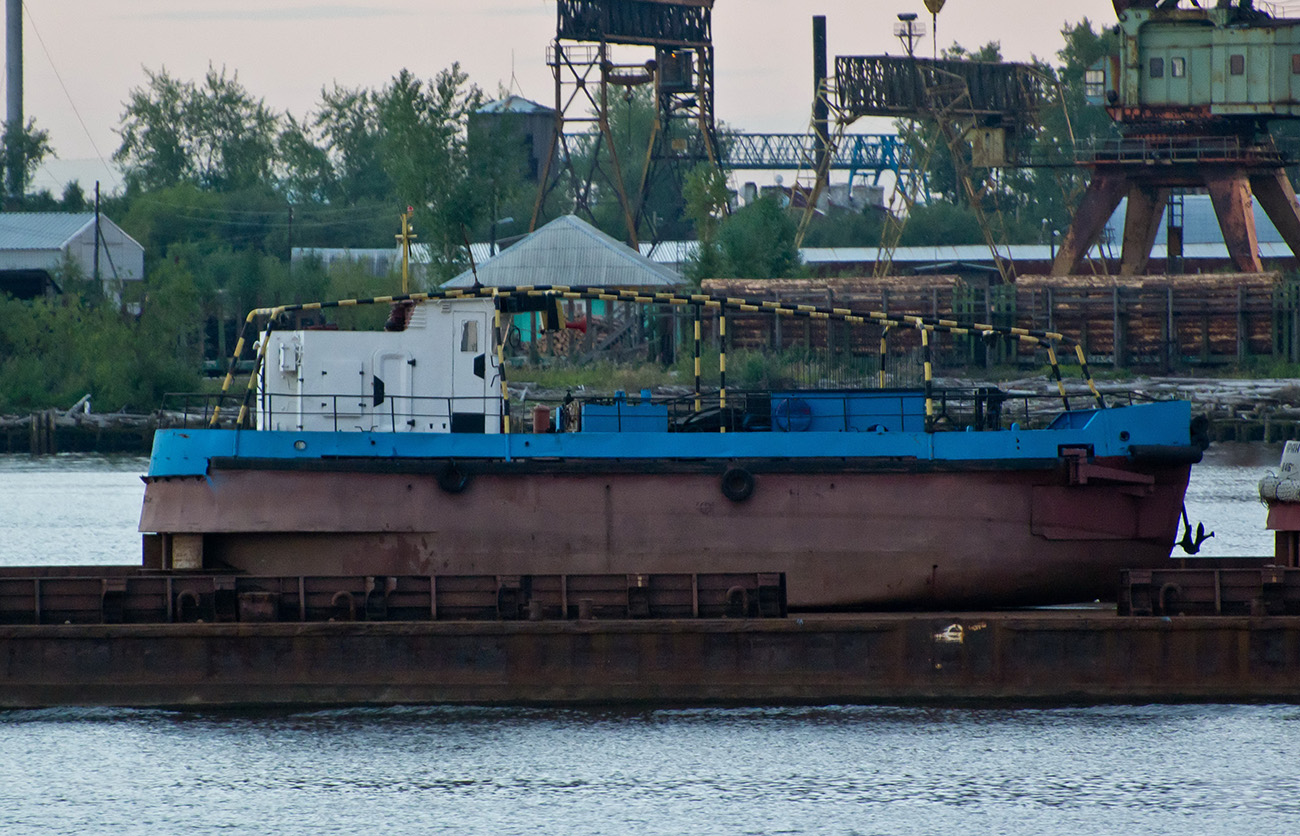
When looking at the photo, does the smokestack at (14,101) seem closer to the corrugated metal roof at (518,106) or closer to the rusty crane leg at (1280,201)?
the corrugated metal roof at (518,106)

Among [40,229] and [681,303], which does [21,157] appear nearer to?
[40,229]

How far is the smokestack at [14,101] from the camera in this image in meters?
94.2

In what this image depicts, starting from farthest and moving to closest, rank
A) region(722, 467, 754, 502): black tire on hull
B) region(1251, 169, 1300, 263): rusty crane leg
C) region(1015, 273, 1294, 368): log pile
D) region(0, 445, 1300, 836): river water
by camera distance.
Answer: region(1251, 169, 1300, 263): rusty crane leg
region(1015, 273, 1294, 368): log pile
region(722, 467, 754, 502): black tire on hull
region(0, 445, 1300, 836): river water

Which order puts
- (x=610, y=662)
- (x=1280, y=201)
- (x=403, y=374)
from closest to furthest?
(x=610, y=662) < (x=403, y=374) < (x=1280, y=201)

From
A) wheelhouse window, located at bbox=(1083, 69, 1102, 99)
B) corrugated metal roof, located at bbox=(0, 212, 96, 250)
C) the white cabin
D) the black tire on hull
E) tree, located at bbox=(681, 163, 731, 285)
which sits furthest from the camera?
corrugated metal roof, located at bbox=(0, 212, 96, 250)

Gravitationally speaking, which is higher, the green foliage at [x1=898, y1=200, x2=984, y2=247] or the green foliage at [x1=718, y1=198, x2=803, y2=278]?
the green foliage at [x1=898, y1=200, x2=984, y2=247]

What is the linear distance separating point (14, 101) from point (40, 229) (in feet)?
67.2

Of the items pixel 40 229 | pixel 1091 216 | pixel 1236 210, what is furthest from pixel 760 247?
pixel 40 229

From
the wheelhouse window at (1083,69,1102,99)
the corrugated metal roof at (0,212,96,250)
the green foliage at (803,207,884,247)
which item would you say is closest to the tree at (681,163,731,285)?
the wheelhouse window at (1083,69,1102,99)

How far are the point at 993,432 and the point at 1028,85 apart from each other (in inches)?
1977

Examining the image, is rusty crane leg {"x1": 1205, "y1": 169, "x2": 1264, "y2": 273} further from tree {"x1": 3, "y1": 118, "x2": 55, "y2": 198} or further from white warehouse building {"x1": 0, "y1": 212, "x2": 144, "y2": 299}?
tree {"x1": 3, "y1": 118, "x2": 55, "y2": 198}

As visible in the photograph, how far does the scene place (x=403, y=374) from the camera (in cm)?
2080

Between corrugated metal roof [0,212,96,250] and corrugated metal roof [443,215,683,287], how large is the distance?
26.2m

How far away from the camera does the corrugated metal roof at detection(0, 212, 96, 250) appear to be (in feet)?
251
